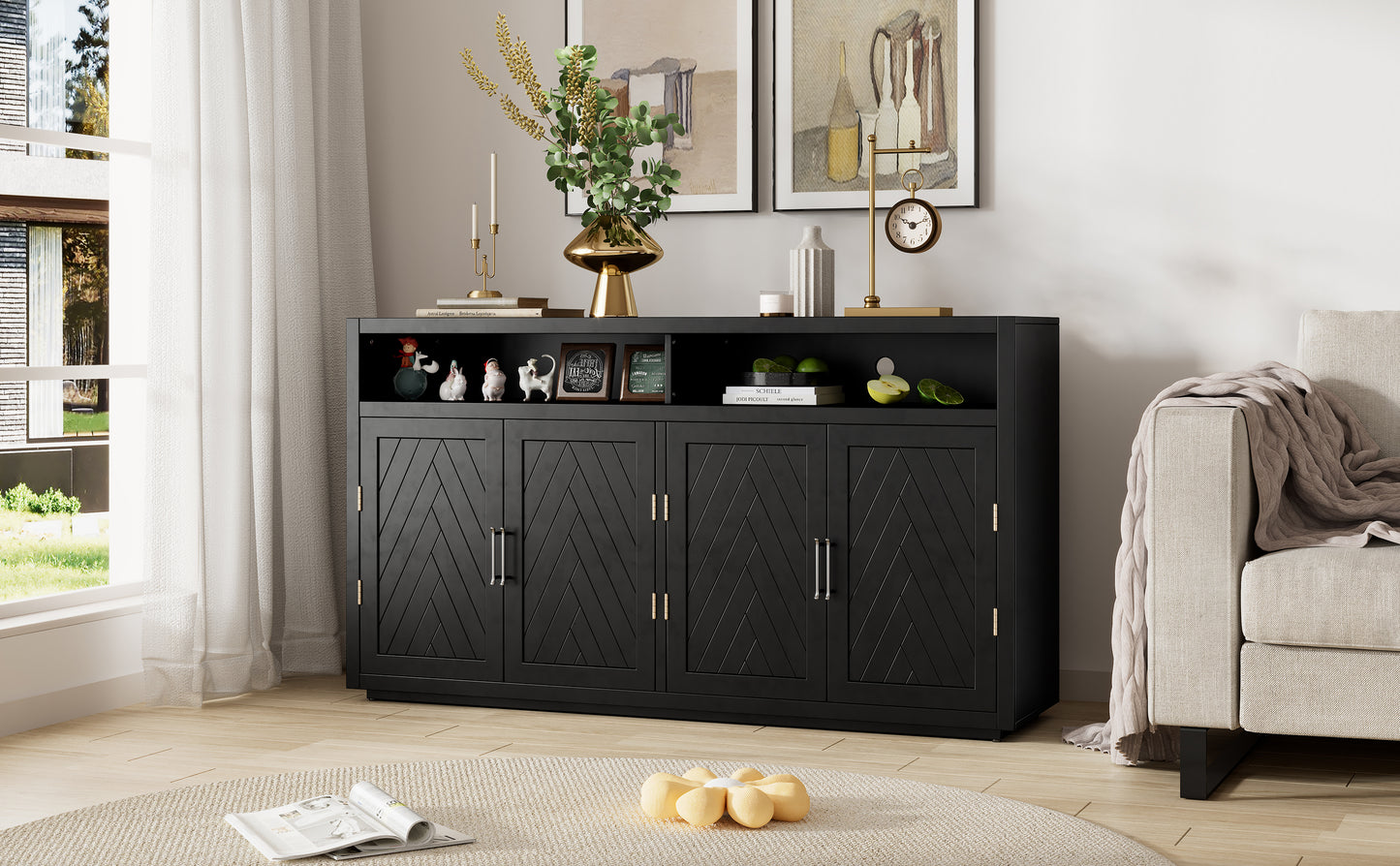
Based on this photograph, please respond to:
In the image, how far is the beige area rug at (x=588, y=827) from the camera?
7.42 feet

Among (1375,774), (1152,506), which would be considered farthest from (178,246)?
(1375,774)

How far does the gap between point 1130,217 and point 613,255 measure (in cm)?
125

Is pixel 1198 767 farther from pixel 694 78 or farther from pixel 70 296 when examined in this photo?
pixel 70 296

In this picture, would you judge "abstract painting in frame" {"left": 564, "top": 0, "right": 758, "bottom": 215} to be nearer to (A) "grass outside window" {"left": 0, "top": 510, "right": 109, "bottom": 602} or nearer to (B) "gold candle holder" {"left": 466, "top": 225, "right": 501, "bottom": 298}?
(B) "gold candle holder" {"left": 466, "top": 225, "right": 501, "bottom": 298}

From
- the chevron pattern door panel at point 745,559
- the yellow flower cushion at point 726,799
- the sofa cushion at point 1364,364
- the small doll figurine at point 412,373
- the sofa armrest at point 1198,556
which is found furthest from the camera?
the small doll figurine at point 412,373

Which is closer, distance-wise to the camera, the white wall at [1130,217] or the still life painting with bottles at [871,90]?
the white wall at [1130,217]

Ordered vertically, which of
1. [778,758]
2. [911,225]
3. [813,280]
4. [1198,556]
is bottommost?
[778,758]

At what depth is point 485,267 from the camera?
3719mm

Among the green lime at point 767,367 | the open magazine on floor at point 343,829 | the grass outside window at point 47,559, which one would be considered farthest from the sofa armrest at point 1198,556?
the grass outside window at point 47,559

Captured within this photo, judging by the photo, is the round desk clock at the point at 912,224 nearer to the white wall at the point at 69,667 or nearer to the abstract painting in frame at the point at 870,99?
the abstract painting in frame at the point at 870,99

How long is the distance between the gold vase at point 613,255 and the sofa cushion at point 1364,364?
1.52m

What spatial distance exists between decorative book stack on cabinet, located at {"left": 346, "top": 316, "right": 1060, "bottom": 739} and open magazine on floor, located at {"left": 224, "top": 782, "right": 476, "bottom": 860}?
1011mm

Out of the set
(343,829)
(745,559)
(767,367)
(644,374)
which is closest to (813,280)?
(767,367)

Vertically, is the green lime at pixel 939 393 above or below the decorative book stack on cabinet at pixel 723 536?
above
